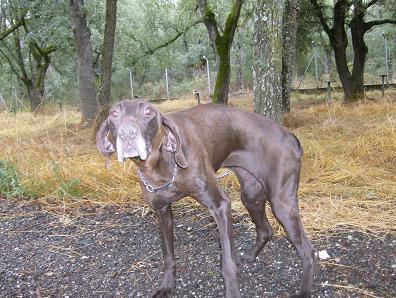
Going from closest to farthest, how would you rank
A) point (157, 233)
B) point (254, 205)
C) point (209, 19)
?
point (254, 205)
point (157, 233)
point (209, 19)

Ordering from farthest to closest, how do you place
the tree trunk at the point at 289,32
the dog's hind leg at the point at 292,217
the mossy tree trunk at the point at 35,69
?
1. the mossy tree trunk at the point at 35,69
2. the tree trunk at the point at 289,32
3. the dog's hind leg at the point at 292,217

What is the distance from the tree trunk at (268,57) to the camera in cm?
491

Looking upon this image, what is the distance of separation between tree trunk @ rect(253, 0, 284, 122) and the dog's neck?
2.60 m

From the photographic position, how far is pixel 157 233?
4.33m

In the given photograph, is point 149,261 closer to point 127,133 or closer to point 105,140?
point 105,140

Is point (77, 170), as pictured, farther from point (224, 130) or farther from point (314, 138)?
point (314, 138)

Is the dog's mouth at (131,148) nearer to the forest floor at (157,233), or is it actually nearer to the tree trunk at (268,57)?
the forest floor at (157,233)

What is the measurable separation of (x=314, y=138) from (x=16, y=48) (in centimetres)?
1923

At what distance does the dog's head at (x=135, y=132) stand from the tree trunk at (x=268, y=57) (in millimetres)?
2627

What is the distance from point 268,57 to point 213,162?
2.25 meters

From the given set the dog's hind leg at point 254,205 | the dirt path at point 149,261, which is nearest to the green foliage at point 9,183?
the dirt path at point 149,261

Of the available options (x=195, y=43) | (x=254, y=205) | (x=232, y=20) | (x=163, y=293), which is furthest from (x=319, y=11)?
(x=195, y=43)

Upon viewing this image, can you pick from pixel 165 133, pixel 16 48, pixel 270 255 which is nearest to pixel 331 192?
pixel 270 255

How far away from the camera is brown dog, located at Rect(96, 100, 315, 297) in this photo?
244 cm
